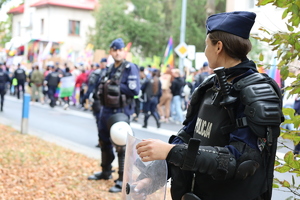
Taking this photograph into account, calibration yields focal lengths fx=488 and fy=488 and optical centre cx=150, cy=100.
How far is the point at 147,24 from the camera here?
146 feet

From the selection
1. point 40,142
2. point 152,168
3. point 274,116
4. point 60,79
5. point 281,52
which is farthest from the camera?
point 60,79

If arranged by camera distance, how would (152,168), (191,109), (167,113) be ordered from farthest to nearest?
(167,113)
(191,109)
(152,168)

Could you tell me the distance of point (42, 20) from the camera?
57.3 metres

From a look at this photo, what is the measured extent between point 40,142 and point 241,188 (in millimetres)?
8621

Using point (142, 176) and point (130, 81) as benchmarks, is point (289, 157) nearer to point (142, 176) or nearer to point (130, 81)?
point (142, 176)

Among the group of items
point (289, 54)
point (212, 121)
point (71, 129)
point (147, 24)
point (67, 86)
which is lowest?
point (71, 129)

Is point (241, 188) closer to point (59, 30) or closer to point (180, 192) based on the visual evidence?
point (180, 192)

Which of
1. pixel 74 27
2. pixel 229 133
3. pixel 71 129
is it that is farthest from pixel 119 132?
pixel 74 27

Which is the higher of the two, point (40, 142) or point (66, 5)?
point (66, 5)

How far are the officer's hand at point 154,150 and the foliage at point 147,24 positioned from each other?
38.5 metres

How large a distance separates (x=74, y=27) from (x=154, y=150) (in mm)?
55867

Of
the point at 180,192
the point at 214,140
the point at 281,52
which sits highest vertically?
the point at 281,52

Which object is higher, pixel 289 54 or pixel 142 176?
pixel 289 54

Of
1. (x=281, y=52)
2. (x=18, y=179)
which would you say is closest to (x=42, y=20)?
(x=18, y=179)
